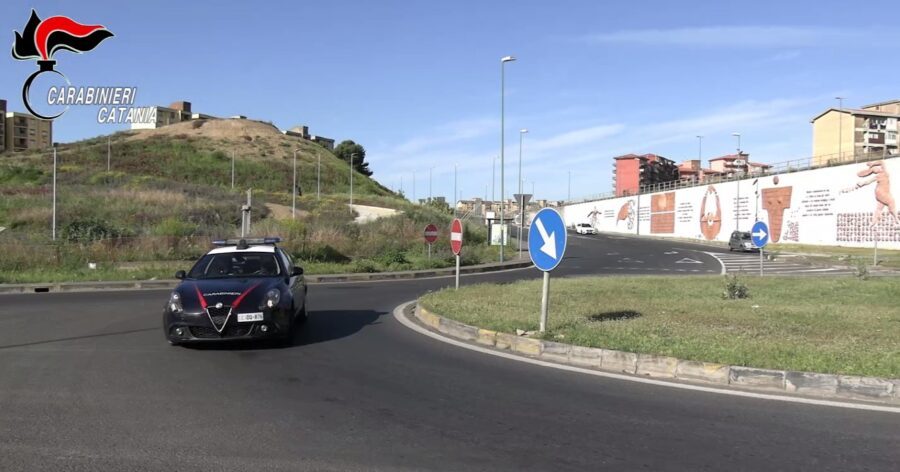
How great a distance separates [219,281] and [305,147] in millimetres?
107025

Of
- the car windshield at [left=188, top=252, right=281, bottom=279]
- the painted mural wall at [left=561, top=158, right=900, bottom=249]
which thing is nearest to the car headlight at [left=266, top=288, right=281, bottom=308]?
the car windshield at [left=188, top=252, right=281, bottom=279]

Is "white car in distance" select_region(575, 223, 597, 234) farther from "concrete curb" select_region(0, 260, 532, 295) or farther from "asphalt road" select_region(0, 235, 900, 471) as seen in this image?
"asphalt road" select_region(0, 235, 900, 471)

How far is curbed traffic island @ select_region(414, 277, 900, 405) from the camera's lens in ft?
20.9

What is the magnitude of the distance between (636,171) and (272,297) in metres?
133

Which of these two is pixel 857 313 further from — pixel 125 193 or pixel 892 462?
pixel 125 193

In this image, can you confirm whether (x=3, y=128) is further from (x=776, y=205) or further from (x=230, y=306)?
(x=230, y=306)

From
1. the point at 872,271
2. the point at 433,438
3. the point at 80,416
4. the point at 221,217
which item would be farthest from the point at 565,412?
the point at 221,217

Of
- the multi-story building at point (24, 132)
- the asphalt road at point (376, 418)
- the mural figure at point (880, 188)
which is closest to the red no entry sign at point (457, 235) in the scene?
the asphalt road at point (376, 418)

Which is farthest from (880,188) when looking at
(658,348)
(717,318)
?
(658,348)

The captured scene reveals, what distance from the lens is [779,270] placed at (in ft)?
92.6

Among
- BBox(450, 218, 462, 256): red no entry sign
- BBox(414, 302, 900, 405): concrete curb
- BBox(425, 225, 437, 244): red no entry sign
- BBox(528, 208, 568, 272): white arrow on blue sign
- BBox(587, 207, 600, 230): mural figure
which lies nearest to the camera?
BBox(414, 302, 900, 405): concrete curb

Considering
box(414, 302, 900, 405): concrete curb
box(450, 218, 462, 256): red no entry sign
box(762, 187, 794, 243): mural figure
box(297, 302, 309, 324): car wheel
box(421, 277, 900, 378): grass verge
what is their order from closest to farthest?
box(414, 302, 900, 405): concrete curb
box(421, 277, 900, 378): grass verge
box(297, 302, 309, 324): car wheel
box(450, 218, 462, 256): red no entry sign
box(762, 187, 794, 243): mural figure

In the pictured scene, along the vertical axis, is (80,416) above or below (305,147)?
below

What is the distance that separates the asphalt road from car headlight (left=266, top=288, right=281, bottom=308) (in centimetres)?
65
